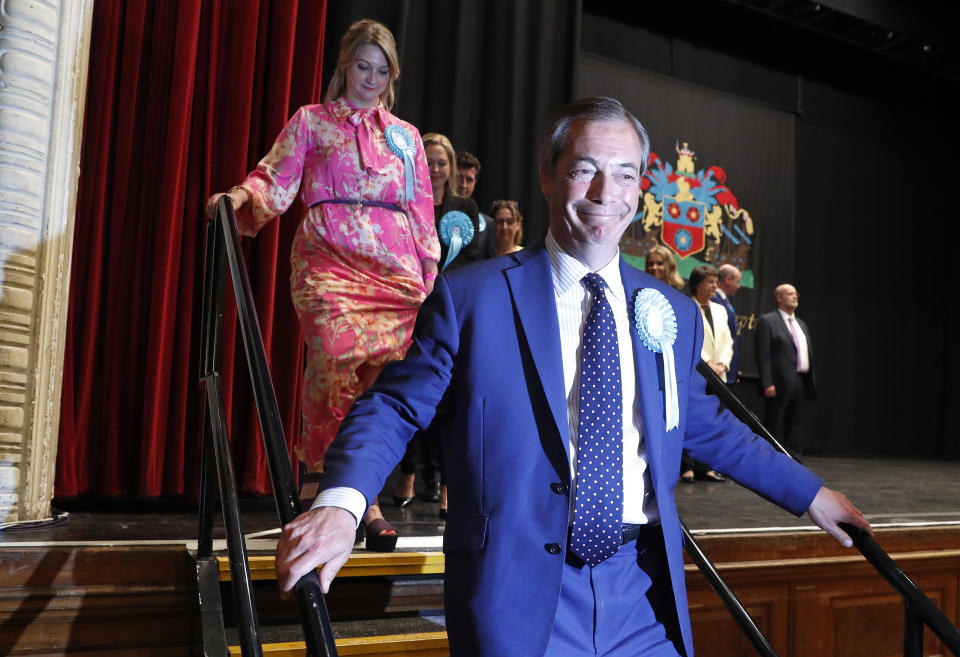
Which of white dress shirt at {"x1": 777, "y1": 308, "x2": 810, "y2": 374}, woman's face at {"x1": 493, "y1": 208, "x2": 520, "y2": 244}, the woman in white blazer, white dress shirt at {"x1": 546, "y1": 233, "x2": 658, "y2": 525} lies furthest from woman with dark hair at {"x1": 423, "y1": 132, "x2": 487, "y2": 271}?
white dress shirt at {"x1": 777, "y1": 308, "x2": 810, "y2": 374}

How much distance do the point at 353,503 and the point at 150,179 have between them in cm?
317

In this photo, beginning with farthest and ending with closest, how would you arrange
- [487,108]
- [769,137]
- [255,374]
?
[769,137]
[487,108]
[255,374]

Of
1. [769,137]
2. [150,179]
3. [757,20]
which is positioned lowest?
[150,179]

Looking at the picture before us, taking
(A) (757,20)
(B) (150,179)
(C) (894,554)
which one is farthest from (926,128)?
(B) (150,179)

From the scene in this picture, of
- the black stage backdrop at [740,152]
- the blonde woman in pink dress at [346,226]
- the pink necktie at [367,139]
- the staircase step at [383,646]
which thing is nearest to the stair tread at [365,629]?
the staircase step at [383,646]

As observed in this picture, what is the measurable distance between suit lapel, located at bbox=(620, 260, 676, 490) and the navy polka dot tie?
5cm

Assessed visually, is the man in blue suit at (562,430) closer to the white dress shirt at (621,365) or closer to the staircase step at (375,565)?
the white dress shirt at (621,365)

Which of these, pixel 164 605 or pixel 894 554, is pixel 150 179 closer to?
pixel 164 605

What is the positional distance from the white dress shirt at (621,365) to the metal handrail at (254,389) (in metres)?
0.40

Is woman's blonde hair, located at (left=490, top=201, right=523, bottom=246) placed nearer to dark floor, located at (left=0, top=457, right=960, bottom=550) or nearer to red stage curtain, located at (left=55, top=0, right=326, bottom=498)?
red stage curtain, located at (left=55, top=0, right=326, bottom=498)

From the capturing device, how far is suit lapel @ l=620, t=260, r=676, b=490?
1336mm

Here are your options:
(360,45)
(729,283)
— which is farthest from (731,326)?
(360,45)

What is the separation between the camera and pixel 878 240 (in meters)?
9.91

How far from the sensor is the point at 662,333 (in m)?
1.41
